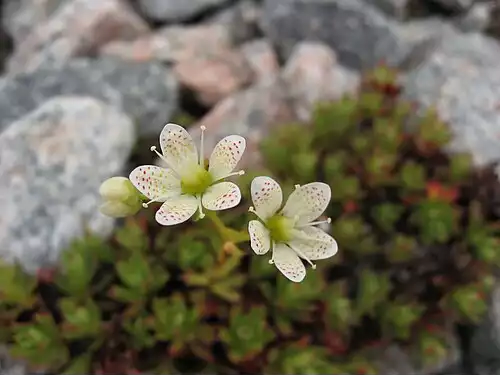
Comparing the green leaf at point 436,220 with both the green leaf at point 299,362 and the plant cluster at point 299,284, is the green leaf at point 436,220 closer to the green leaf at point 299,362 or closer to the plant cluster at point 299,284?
the plant cluster at point 299,284

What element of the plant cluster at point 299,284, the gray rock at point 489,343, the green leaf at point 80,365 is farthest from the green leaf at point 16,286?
the gray rock at point 489,343

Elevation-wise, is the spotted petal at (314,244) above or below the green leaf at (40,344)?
above

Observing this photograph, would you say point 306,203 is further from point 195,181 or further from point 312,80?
point 312,80

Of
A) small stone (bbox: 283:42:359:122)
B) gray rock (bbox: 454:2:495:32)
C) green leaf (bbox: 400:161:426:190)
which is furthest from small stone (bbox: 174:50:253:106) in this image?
gray rock (bbox: 454:2:495:32)

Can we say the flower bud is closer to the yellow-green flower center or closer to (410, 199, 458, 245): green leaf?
the yellow-green flower center

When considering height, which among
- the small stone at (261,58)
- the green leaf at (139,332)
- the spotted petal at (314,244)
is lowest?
the green leaf at (139,332)

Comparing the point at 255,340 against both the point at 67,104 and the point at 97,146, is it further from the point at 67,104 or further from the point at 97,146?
the point at 67,104

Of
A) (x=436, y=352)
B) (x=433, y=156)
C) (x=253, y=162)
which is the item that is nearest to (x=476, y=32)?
(x=433, y=156)
